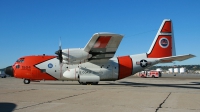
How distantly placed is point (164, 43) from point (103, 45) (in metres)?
9.77

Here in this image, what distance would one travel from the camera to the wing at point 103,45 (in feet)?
65.5

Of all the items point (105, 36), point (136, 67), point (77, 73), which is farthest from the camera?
point (136, 67)

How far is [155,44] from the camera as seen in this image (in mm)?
27141

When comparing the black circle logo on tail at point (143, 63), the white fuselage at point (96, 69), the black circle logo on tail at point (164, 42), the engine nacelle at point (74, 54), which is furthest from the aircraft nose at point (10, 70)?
the black circle logo on tail at point (164, 42)

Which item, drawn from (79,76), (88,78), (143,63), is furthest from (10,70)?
(143,63)

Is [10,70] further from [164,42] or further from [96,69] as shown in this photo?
[164,42]

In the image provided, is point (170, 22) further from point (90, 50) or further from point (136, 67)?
point (90, 50)

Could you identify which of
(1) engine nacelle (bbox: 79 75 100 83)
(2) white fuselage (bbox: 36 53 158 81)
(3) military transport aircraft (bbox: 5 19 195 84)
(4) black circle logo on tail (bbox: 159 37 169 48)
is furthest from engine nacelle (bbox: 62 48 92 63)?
(4) black circle logo on tail (bbox: 159 37 169 48)

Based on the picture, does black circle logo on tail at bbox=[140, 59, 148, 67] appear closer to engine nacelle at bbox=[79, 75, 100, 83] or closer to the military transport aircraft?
the military transport aircraft

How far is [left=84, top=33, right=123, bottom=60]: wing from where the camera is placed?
65.5 ft

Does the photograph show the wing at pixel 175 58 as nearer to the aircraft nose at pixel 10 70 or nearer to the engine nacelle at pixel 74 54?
the engine nacelle at pixel 74 54

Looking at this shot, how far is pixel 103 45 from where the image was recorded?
2152 centimetres

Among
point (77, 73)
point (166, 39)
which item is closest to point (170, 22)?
point (166, 39)

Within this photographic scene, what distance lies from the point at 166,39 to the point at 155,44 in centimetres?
156
